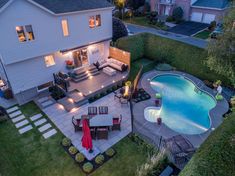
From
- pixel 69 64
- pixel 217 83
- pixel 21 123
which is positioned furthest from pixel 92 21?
pixel 217 83

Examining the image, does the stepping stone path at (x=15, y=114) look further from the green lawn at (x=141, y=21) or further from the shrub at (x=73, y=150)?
the green lawn at (x=141, y=21)

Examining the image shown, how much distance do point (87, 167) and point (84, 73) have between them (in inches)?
488

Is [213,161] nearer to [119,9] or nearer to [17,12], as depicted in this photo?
[17,12]

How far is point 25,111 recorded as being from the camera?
17.3 metres

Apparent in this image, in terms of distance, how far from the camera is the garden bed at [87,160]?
11796 mm

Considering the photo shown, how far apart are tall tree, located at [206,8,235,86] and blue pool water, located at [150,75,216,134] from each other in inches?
183

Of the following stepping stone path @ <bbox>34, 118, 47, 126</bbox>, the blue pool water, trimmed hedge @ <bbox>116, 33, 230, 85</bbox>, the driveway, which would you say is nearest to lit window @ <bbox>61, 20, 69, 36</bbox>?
trimmed hedge @ <bbox>116, 33, 230, 85</bbox>

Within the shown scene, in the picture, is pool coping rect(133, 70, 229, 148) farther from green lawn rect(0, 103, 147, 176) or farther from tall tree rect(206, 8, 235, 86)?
tall tree rect(206, 8, 235, 86)

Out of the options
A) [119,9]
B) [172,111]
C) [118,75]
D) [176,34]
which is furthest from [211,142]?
[119,9]

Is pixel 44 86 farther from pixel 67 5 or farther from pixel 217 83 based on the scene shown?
pixel 217 83

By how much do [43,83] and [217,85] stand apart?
A: 19.5m

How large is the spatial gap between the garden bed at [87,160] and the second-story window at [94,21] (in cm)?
1466

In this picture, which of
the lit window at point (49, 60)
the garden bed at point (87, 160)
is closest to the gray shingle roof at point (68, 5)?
the lit window at point (49, 60)

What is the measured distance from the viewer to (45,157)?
1282 cm
